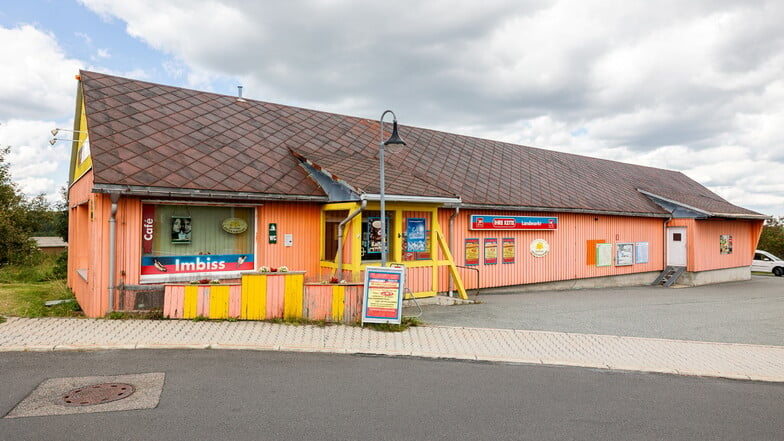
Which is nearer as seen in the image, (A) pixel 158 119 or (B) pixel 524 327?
(B) pixel 524 327

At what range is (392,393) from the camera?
6289 millimetres

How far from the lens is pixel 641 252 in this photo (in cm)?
2223

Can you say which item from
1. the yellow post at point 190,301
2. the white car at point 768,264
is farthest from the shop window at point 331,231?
the white car at point 768,264

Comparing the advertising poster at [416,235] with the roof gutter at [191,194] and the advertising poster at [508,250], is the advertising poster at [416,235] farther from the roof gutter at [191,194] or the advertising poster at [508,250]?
the advertising poster at [508,250]

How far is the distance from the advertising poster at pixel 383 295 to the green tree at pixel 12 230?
73.7 feet

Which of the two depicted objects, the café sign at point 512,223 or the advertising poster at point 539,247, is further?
the advertising poster at point 539,247

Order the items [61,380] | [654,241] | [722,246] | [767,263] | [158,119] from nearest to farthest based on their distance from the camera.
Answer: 1. [61,380]
2. [158,119]
3. [654,241]
4. [722,246]
5. [767,263]

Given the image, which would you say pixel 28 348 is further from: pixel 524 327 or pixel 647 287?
pixel 647 287

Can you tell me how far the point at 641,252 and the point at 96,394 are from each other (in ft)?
70.2

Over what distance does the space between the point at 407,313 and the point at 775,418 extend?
7124 mm

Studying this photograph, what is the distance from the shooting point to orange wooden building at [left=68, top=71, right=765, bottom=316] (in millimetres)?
10609

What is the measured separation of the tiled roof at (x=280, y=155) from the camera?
11195mm

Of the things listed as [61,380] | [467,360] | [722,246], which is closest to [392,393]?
[467,360]

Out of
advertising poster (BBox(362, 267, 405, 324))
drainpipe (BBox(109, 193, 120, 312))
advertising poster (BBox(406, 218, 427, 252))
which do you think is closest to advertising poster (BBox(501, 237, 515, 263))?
advertising poster (BBox(406, 218, 427, 252))
